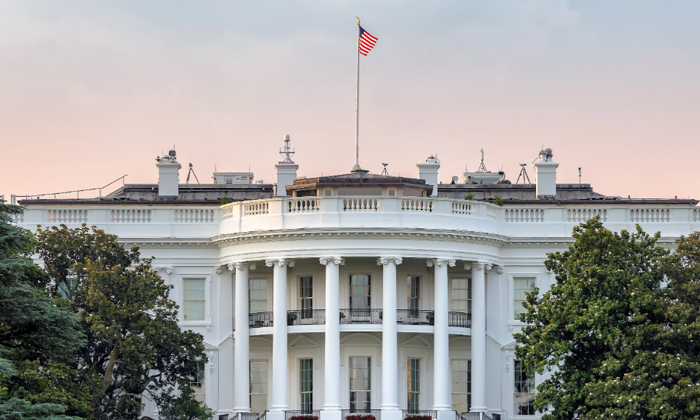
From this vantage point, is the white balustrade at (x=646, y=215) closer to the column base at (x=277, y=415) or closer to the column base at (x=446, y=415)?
the column base at (x=446, y=415)

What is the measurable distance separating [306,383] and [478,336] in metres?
7.25

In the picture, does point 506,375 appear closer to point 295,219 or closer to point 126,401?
point 295,219

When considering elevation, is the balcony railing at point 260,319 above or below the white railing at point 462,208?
below

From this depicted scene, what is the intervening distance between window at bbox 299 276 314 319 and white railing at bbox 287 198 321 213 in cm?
413

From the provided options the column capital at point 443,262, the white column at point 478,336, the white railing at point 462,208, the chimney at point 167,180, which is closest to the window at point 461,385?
the white column at point 478,336

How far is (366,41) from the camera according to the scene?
66.2m

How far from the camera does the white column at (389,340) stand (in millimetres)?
58750

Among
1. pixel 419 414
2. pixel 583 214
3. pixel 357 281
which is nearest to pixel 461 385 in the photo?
pixel 419 414

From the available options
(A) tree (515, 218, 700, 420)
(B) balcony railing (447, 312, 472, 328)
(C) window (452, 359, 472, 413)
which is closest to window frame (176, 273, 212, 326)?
(B) balcony railing (447, 312, 472, 328)

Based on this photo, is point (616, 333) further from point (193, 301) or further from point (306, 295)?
point (193, 301)

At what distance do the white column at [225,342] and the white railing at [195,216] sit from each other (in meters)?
2.10

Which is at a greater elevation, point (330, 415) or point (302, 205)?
point (302, 205)

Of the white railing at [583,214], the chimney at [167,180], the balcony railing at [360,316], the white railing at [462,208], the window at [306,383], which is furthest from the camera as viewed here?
the chimney at [167,180]

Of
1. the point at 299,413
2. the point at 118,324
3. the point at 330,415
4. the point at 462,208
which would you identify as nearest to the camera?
the point at 118,324
